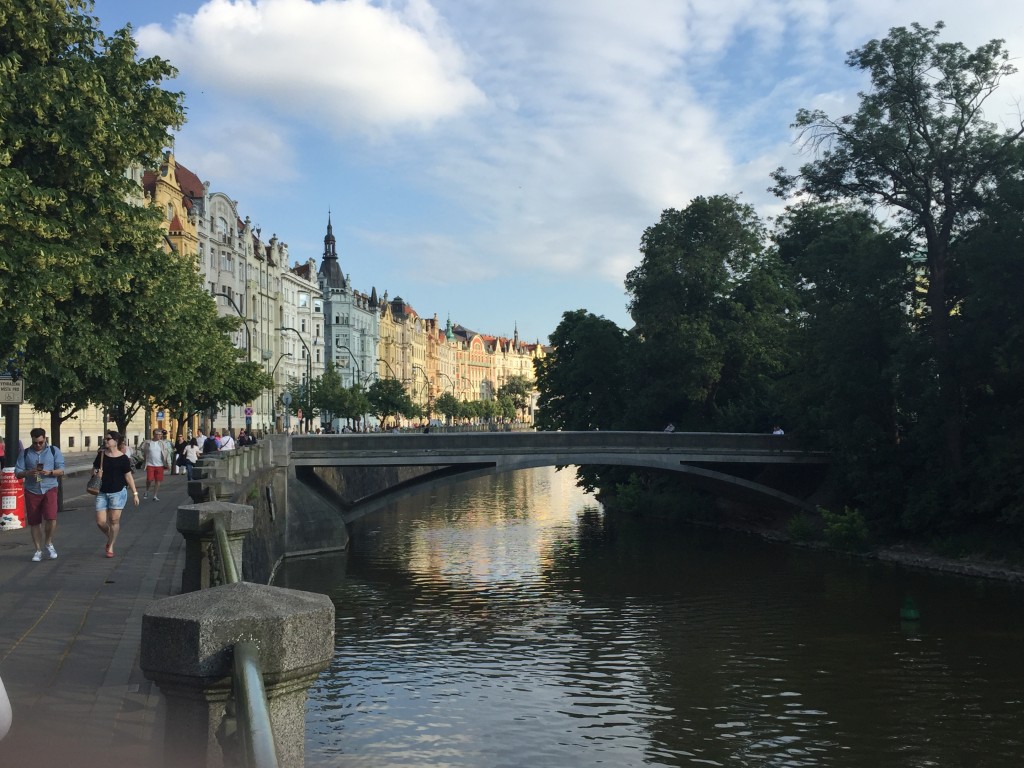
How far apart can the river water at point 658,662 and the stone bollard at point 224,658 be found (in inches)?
478

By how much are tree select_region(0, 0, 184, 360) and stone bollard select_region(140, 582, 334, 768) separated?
13.0 meters

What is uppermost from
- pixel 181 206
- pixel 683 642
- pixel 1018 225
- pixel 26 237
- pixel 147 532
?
pixel 181 206

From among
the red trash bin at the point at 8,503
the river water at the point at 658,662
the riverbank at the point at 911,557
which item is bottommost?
the river water at the point at 658,662

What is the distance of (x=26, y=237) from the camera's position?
648 inches

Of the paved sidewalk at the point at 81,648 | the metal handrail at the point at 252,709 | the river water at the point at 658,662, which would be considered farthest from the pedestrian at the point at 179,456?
the metal handrail at the point at 252,709

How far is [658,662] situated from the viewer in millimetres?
22438

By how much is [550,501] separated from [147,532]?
45.9 m

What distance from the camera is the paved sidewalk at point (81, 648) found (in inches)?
278

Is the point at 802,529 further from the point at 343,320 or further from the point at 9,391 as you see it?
the point at 343,320

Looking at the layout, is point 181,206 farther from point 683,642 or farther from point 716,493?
point 683,642

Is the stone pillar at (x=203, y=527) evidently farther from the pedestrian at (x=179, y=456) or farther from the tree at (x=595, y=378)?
the tree at (x=595, y=378)

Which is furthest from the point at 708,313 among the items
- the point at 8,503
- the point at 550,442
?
Result: the point at 8,503

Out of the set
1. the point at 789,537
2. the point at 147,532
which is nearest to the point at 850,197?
the point at 789,537

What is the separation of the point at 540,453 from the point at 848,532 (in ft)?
36.3
